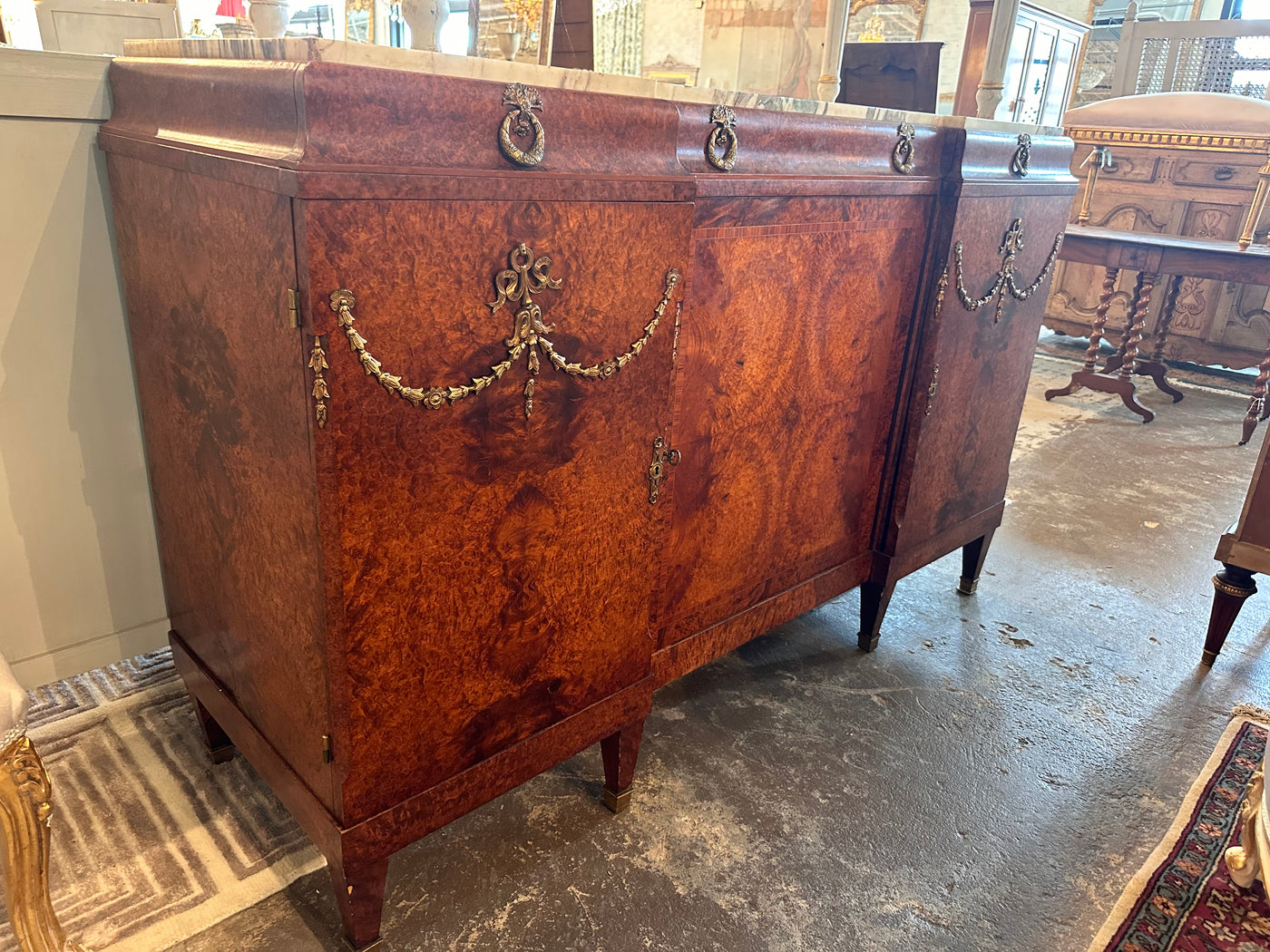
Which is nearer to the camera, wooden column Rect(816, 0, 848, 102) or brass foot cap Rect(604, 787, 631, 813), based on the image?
brass foot cap Rect(604, 787, 631, 813)

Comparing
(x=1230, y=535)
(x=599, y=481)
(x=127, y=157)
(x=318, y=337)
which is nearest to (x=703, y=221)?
(x=599, y=481)

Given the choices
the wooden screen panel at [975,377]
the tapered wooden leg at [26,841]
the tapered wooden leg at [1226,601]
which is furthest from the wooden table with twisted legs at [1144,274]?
the tapered wooden leg at [26,841]

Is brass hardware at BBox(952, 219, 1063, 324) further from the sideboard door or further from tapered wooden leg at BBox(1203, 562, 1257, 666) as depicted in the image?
the sideboard door

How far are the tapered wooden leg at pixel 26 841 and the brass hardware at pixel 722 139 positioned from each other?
1.38 m

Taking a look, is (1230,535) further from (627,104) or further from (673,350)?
(627,104)

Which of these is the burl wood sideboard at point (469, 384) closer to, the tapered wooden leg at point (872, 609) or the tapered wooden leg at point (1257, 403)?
the tapered wooden leg at point (872, 609)

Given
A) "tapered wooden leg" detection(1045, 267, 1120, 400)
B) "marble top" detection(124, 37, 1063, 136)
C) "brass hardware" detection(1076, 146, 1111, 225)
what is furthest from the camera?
"brass hardware" detection(1076, 146, 1111, 225)

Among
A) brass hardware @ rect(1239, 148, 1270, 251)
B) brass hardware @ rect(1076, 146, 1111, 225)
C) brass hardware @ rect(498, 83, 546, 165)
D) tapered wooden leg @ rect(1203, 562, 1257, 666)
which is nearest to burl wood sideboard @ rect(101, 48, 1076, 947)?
brass hardware @ rect(498, 83, 546, 165)

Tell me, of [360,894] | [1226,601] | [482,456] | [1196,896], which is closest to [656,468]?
[482,456]

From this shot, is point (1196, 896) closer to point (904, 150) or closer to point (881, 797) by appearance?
point (881, 797)

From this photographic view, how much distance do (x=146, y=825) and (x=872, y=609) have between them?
1.83 m

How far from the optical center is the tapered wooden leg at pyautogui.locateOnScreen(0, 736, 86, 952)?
114 cm

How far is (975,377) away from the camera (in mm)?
2424

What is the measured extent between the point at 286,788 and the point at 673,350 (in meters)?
1.01
